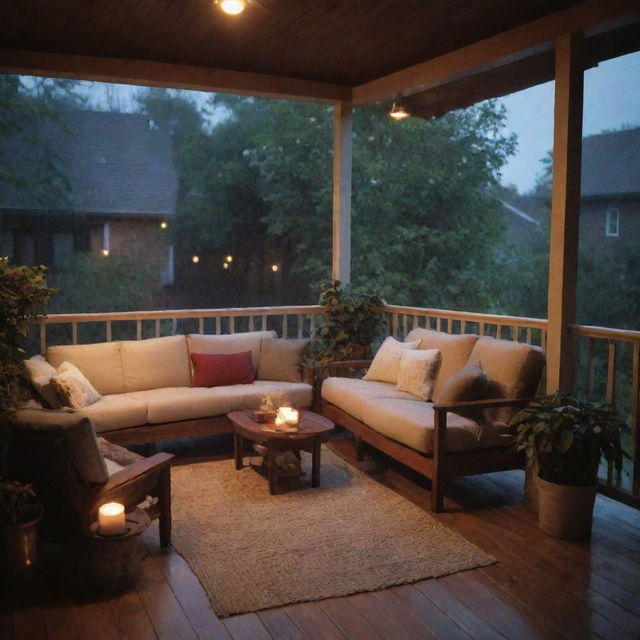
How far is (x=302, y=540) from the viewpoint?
3383mm

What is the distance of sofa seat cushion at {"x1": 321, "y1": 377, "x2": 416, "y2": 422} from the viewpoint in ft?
14.9

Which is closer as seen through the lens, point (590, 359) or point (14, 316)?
point (14, 316)

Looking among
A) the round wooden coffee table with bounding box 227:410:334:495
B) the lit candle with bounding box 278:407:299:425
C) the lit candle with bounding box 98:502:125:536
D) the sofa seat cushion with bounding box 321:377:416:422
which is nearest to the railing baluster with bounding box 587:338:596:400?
the sofa seat cushion with bounding box 321:377:416:422

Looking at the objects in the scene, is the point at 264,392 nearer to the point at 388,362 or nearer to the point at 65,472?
the point at 388,362

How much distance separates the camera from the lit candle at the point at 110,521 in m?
2.76

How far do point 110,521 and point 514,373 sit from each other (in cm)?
248

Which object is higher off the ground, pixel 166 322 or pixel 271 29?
pixel 271 29

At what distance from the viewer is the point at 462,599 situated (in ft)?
9.17

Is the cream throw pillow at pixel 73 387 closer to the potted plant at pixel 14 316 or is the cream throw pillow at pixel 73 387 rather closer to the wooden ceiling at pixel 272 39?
the potted plant at pixel 14 316

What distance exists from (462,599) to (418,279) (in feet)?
19.6

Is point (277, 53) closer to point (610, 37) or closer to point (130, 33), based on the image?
point (130, 33)

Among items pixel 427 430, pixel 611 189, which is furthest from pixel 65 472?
pixel 611 189

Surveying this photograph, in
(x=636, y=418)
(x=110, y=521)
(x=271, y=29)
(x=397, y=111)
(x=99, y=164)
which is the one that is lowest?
(x=110, y=521)

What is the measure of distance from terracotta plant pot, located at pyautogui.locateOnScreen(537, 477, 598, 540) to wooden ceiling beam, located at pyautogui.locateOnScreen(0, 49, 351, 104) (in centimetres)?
398
